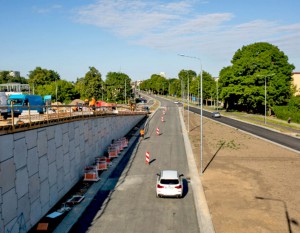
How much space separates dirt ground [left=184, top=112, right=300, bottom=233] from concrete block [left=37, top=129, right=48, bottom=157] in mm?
9595

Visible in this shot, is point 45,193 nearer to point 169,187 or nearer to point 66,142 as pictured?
point 66,142

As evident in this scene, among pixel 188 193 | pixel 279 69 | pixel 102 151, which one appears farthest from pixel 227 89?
pixel 188 193

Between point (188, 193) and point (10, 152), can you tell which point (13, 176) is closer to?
point (10, 152)

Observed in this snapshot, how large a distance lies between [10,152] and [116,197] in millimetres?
7986

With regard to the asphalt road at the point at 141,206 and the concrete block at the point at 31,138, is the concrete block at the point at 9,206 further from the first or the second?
the asphalt road at the point at 141,206

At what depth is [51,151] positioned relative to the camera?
17375 millimetres

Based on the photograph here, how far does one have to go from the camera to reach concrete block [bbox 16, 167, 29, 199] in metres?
13.3

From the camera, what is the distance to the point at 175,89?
176625mm

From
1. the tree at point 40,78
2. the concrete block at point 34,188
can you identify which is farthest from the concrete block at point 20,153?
the tree at point 40,78

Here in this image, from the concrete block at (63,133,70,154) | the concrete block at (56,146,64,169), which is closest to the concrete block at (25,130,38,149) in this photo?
the concrete block at (56,146,64,169)

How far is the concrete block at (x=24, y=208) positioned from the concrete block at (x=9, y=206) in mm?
376

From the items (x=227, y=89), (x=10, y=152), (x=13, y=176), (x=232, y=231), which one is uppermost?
(x=227, y=89)

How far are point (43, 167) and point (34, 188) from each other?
146 cm

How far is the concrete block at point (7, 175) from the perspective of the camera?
12.0 m
